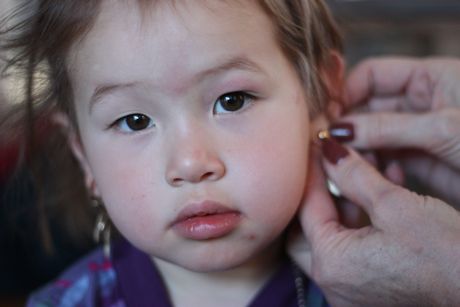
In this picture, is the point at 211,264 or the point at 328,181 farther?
the point at 328,181

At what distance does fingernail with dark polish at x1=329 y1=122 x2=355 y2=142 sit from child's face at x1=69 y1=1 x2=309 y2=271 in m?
0.21

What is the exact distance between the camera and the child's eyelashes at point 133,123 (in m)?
0.88

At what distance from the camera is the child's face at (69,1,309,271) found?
2.68 ft

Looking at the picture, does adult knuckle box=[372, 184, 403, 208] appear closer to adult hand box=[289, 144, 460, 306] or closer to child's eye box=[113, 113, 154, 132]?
adult hand box=[289, 144, 460, 306]

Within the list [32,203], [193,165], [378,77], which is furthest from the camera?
[32,203]

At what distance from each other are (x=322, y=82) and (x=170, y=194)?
345 mm

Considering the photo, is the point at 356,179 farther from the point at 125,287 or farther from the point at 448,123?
the point at 125,287

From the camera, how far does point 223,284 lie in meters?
1.03

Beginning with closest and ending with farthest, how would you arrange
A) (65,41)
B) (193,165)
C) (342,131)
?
(193,165) < (65,41) < (342,131)

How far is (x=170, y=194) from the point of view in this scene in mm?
840

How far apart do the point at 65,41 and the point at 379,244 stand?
1.81 feet

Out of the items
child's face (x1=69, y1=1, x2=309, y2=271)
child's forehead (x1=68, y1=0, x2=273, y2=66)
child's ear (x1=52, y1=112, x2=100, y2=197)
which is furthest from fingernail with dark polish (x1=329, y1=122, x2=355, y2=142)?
child's ear (x1=52, y1=112, x2=100, y2=197)

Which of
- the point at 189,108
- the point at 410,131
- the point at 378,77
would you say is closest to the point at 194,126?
the point at 189,108

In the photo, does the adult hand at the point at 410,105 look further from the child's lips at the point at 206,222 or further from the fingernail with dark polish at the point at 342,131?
the child's lips at the point at 206,222
